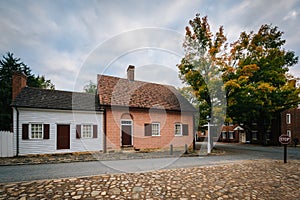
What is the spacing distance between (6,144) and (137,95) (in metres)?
9.69

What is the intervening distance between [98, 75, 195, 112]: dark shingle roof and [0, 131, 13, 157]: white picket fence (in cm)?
605

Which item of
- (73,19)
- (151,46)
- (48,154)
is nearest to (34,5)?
(73,19)

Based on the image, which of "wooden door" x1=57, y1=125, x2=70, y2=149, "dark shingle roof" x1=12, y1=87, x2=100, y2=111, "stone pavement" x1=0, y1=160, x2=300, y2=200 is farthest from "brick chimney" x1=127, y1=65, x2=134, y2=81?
"stone pavement" x1=0, y1=160, x2=300, y2=200

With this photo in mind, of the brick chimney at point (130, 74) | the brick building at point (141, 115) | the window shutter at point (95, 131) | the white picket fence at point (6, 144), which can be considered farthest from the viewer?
the brick chimney at point (130, 74)

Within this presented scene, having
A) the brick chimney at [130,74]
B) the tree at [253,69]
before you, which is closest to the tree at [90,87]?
the brick chimney at [130,74]

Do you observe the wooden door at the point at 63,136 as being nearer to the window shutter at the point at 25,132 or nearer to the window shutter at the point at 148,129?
the window shutter at the point at 25,132

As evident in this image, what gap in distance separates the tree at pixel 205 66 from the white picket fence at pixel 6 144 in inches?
515

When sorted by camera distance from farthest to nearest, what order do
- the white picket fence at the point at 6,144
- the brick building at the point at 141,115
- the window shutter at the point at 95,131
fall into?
the brick building at the point at 141,115
the window shutter at the point at 95,131
the white picket fence at the point at 6,144

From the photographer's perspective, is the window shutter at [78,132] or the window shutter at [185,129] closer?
the window shutter at [78,132]

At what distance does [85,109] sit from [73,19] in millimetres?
6221

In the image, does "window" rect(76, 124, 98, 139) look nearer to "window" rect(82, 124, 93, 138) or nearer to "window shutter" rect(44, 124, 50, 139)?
"window" rect(82, 124, 93, 138)

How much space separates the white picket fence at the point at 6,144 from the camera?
35.7 feet

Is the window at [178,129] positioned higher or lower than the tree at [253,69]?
lower

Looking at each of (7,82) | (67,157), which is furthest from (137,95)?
(7,82)
